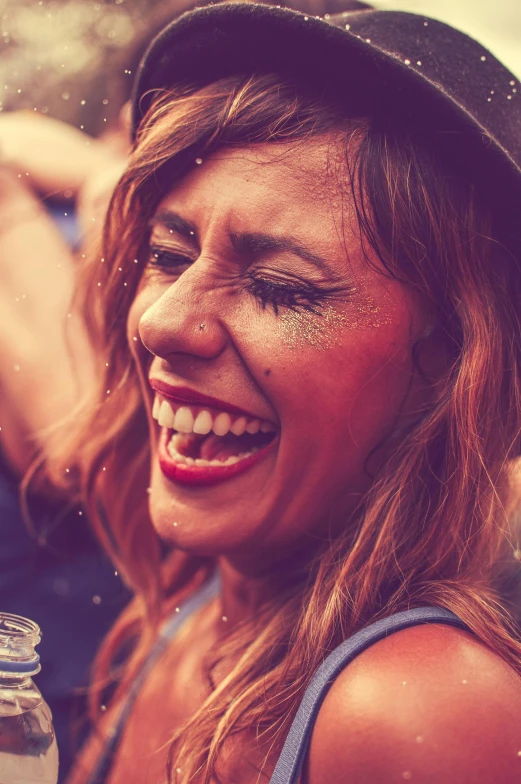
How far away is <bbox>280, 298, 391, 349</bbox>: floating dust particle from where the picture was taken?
3.66 ft

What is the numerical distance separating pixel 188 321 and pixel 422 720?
2.22ft

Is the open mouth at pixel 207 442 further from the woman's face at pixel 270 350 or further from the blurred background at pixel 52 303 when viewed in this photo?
the blurred background at pixel 52 303

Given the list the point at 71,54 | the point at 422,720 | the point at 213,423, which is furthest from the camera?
the point at 71,54

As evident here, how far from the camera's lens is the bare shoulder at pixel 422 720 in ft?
2.70

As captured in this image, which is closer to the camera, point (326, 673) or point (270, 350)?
point (326, 673)

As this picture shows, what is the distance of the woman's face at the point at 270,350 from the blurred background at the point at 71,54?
0.85 m

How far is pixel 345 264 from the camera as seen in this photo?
43.5 inches

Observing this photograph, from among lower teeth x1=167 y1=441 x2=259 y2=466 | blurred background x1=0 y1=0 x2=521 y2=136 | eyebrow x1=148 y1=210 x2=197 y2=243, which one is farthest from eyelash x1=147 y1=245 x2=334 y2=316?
blurred background x1=0 y1=0 x2=521 y2=136

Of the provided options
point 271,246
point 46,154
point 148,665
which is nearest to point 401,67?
point 271,246

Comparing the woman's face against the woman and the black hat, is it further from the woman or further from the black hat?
the black hat

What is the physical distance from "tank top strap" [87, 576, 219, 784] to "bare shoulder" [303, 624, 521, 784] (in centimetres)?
86

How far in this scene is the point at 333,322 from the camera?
1115 millimetres

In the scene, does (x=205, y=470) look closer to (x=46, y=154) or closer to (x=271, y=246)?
(x=271, y=246)

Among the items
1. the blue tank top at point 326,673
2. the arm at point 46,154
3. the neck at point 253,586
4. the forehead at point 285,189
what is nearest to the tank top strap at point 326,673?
the blue tank top at point 326,673
